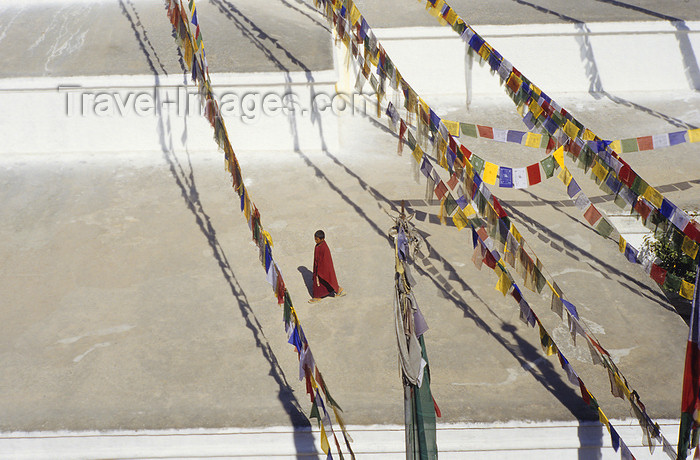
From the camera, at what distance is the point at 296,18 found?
13344 mm

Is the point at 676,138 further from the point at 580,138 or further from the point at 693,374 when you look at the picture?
the point at 693,374

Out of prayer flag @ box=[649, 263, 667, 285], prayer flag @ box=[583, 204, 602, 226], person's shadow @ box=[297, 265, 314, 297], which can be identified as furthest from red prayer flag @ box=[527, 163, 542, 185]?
person's shadow @ box=[297, 265, 314, 297]

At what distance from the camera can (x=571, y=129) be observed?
7391mm

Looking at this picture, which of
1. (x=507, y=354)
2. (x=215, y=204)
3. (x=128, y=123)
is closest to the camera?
(x=507, y=354)

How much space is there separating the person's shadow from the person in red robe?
0.20 metres

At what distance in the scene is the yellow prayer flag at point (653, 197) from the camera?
5988 mm

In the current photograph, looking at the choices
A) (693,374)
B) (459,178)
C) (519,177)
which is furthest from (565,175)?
(693,374)

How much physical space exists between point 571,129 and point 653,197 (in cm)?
153

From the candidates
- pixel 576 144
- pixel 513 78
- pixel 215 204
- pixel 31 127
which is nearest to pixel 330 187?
pixel 215 204

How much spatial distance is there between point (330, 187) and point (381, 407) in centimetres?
457

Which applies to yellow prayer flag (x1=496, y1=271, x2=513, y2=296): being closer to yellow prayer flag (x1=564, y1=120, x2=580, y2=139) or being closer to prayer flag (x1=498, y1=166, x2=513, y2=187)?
prayer flag (x1=498, y1=166, x2=513, y2=187)

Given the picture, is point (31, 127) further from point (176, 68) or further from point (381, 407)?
point (381, 407)

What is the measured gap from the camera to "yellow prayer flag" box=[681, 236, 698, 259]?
5.25m

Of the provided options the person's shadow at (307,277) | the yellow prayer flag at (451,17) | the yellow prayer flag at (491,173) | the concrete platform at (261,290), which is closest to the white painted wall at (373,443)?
the concrete platform at (261,290)
